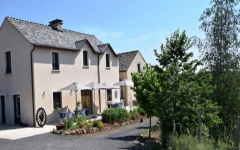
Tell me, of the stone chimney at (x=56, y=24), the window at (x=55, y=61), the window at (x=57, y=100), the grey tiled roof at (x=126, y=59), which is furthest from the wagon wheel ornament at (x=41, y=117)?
the grey tiled roof at (x=126, y=59)

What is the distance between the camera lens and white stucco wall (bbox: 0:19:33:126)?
17.7m

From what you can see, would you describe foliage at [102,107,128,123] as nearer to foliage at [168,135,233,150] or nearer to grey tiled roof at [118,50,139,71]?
foliage at [168,135,233,150]

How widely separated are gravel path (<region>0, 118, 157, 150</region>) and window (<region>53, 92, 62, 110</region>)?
206 inches

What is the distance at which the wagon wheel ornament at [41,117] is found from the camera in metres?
17.2

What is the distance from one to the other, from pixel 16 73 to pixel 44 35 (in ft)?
12.9

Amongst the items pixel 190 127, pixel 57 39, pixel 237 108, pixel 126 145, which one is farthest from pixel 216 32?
pixel 57 39

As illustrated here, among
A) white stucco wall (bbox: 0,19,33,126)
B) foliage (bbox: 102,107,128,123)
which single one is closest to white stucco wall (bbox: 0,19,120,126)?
white stucco wall (bbox: 0,19,33,126)

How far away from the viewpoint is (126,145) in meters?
10.9

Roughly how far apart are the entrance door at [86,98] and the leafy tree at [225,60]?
14318 millimetres

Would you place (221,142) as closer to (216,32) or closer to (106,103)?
(216,32)

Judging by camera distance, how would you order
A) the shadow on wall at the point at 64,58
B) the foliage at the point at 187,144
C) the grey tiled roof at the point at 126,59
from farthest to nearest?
the grey tiled roof at the point at 126,59
the shadow on wall at the point at 64,58
the foliage at the point at 187,144

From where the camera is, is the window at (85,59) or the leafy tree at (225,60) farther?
the window at (85,59)

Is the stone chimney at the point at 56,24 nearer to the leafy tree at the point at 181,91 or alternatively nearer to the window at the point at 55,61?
the window at the point at 55,61

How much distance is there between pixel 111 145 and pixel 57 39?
41.5 feet
